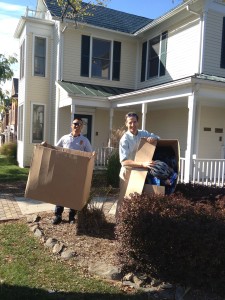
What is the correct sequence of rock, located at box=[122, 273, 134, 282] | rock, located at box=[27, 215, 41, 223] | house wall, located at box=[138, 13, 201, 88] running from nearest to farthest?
rock, located at box=[122, 273, 134, 282], rock, located at box=[27, 215, 41, 223], house wall, located at box=[138, 13, 201, 88]

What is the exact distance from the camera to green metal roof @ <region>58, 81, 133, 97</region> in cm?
1355

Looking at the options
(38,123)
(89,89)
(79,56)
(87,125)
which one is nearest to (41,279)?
(89,89)

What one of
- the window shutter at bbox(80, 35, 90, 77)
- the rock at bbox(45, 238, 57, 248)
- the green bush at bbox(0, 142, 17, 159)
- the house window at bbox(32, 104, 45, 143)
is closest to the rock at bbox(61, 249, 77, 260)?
the rock at bbox(45, 238, 57, 248)

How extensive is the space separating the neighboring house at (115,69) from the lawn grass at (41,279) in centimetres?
809

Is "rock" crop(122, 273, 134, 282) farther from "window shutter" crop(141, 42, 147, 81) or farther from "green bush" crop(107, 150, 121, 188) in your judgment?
"window shutter" crop(141, 42, 147, 81)

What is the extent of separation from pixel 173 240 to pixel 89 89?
38.7ft

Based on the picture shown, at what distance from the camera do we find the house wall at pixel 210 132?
497 inches

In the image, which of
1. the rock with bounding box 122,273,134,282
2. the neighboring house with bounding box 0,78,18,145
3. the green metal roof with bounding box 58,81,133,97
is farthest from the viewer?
the neighboring house with bounding box 0,78,18,145

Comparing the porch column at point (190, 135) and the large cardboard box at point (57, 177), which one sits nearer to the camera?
the large cardboard box at point (57, 177)

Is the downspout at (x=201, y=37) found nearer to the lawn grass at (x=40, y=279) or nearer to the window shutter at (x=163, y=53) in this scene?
the window shutter at (x=163, y=53)

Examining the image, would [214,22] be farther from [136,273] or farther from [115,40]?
[136,273]

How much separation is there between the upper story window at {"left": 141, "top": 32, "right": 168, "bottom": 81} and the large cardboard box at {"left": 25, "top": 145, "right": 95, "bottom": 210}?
33.6ft

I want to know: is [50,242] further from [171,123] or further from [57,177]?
[171,123]

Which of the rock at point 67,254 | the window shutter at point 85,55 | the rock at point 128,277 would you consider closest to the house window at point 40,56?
the window shutter at point 85,55
